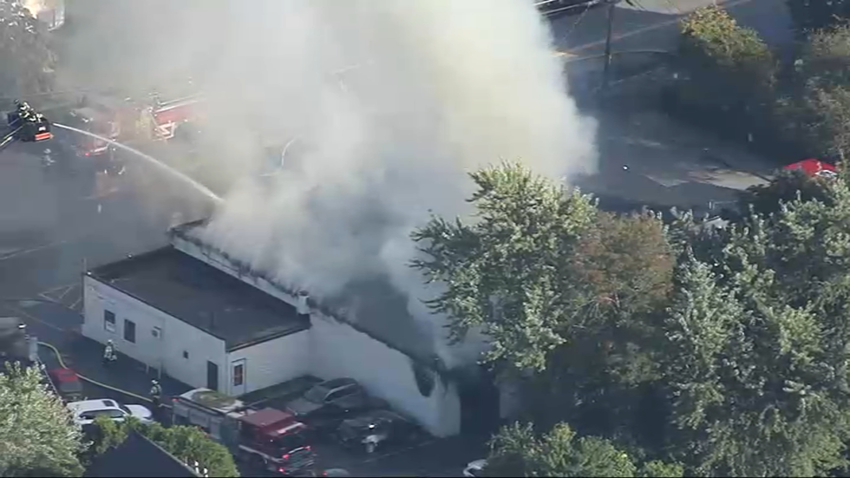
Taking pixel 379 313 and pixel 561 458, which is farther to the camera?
pixel 379 313

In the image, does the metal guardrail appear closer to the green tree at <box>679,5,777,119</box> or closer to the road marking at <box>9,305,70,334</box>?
the green tree at <box>679,5,777,119</box>

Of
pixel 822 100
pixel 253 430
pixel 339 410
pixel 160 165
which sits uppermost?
pixel 160 165

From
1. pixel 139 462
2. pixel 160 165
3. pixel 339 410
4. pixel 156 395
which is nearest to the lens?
pixel 139 462

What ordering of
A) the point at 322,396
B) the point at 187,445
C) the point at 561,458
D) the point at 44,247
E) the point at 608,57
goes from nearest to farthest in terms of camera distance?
the point at 561,458, the point at 187,445, the point at 322,396, the point at 44,247, the point at 608,57

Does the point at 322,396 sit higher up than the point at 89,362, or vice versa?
the point at 89,362

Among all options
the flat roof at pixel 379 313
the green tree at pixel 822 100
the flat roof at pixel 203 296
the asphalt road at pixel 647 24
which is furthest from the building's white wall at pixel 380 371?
the asphalt road at pixel 647 24

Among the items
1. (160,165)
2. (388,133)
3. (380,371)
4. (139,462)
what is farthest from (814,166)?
(139,462)

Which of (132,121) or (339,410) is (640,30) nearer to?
(132,121)

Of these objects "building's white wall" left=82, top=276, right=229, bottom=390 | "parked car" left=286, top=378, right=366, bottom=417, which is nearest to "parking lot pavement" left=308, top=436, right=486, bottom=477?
"parked car" left=286, top=378, right=366, bottom=417

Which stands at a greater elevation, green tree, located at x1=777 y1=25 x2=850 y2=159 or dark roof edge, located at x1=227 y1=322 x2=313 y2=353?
green tree, located at x1=777 y1=25 x2=850 y2=159
